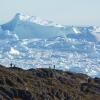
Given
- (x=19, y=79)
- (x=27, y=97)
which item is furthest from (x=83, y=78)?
(x=27, y=97)

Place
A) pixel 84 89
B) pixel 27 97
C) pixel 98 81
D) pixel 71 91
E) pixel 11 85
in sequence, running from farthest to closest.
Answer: pixel 98 81
pixel 84 89
pixel 71 91
pixel 11 85
pixel 27 97

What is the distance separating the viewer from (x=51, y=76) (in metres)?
122

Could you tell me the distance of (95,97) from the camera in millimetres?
108500

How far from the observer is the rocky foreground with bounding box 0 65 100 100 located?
93688 millimetres

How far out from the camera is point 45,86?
105m

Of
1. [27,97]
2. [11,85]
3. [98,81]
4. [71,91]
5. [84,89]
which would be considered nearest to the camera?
[27,97]

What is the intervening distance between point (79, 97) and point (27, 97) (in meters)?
13.5

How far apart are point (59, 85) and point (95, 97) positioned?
7.41m

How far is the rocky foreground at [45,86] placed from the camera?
3688 inches

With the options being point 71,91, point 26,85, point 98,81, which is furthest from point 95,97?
point 98,81

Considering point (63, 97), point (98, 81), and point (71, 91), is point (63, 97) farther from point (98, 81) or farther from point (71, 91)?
point (98, 81)

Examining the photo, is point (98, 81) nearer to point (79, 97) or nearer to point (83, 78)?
point (83, 78)

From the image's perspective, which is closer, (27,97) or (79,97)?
(27,97)

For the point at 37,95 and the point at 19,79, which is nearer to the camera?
the point at 37,95
